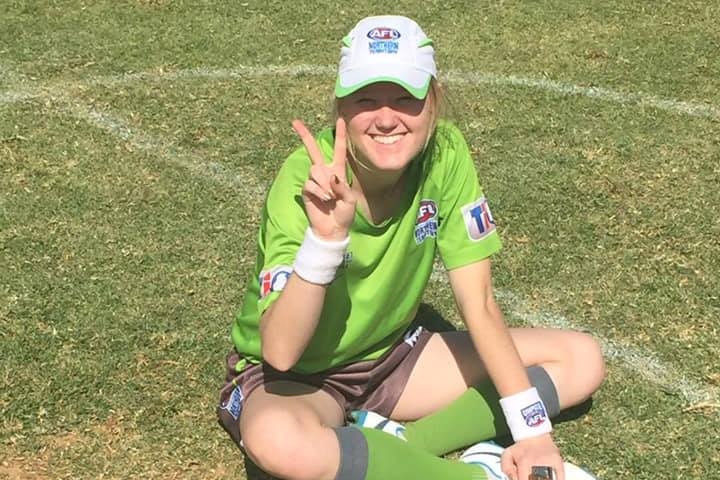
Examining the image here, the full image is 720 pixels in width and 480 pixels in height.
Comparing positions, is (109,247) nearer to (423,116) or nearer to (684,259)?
(423,116)

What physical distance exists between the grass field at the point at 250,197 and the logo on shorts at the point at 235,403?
162mm

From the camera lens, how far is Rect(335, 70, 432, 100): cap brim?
2.78 m

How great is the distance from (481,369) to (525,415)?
0.41m

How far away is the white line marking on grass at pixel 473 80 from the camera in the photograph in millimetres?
5422

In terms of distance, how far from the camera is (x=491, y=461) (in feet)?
10.3

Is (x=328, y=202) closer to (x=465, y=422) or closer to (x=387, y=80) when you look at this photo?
(x=387, y=80)

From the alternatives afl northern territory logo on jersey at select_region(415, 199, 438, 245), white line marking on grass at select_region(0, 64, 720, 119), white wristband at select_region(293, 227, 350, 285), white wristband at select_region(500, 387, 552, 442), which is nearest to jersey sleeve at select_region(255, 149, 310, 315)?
white wristband at select_region(293, 227, 350, 285)

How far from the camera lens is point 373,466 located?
2.82 metres

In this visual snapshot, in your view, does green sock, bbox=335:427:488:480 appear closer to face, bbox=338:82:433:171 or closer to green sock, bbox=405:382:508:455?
green sock, bbox=405:382:508:455

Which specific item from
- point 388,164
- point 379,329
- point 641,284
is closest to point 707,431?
point 641,284

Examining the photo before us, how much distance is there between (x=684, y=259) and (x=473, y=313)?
1424 mm

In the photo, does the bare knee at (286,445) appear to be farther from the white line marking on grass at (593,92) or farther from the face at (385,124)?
the white line marking on grass at (593,92)

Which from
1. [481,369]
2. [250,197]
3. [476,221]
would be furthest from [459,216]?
[250,197]

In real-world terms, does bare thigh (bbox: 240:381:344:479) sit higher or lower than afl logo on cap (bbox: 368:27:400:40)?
lower
